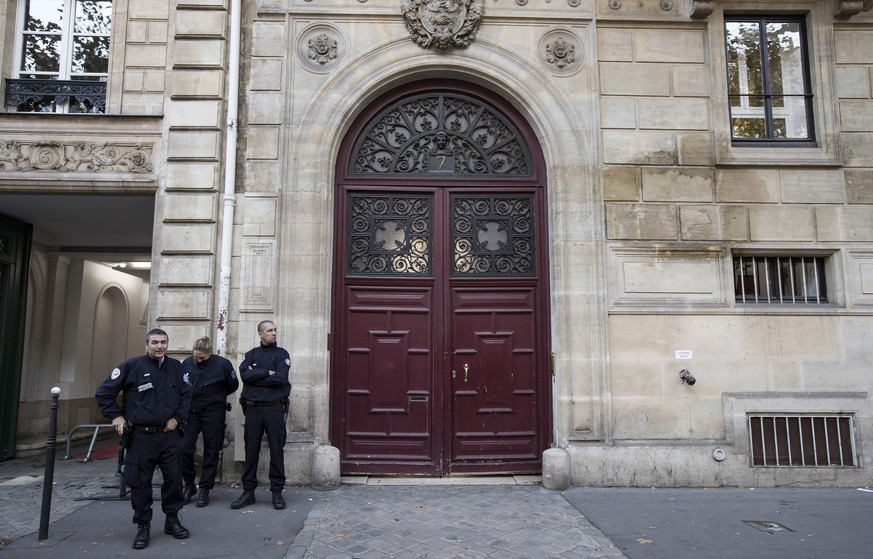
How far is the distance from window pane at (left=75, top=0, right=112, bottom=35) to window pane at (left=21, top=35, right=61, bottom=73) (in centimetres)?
39

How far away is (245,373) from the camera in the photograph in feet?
22.7

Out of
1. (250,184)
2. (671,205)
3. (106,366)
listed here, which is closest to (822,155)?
(671,205)

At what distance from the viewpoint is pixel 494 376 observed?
832cm

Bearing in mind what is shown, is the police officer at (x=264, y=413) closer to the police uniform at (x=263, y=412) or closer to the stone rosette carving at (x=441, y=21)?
the police uniform at (x=263, y=412)

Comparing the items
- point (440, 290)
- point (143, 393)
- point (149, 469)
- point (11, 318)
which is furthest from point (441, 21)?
point (11, 318)

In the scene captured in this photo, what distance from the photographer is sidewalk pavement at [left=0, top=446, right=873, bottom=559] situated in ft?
17.8

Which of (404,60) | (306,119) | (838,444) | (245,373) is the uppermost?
(404,60)

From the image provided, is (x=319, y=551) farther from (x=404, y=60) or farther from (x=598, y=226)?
(x=404, y=60)

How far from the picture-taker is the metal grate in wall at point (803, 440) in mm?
7895

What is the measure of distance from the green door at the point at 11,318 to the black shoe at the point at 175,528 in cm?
589

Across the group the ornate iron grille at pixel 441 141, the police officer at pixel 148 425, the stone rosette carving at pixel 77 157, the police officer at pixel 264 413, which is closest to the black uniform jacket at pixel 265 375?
the police officer at pixel 264 413

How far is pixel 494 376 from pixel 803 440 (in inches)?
159

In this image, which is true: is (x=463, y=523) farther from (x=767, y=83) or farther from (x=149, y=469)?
(x=767, y=83)

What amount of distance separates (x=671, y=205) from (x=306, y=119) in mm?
5090
